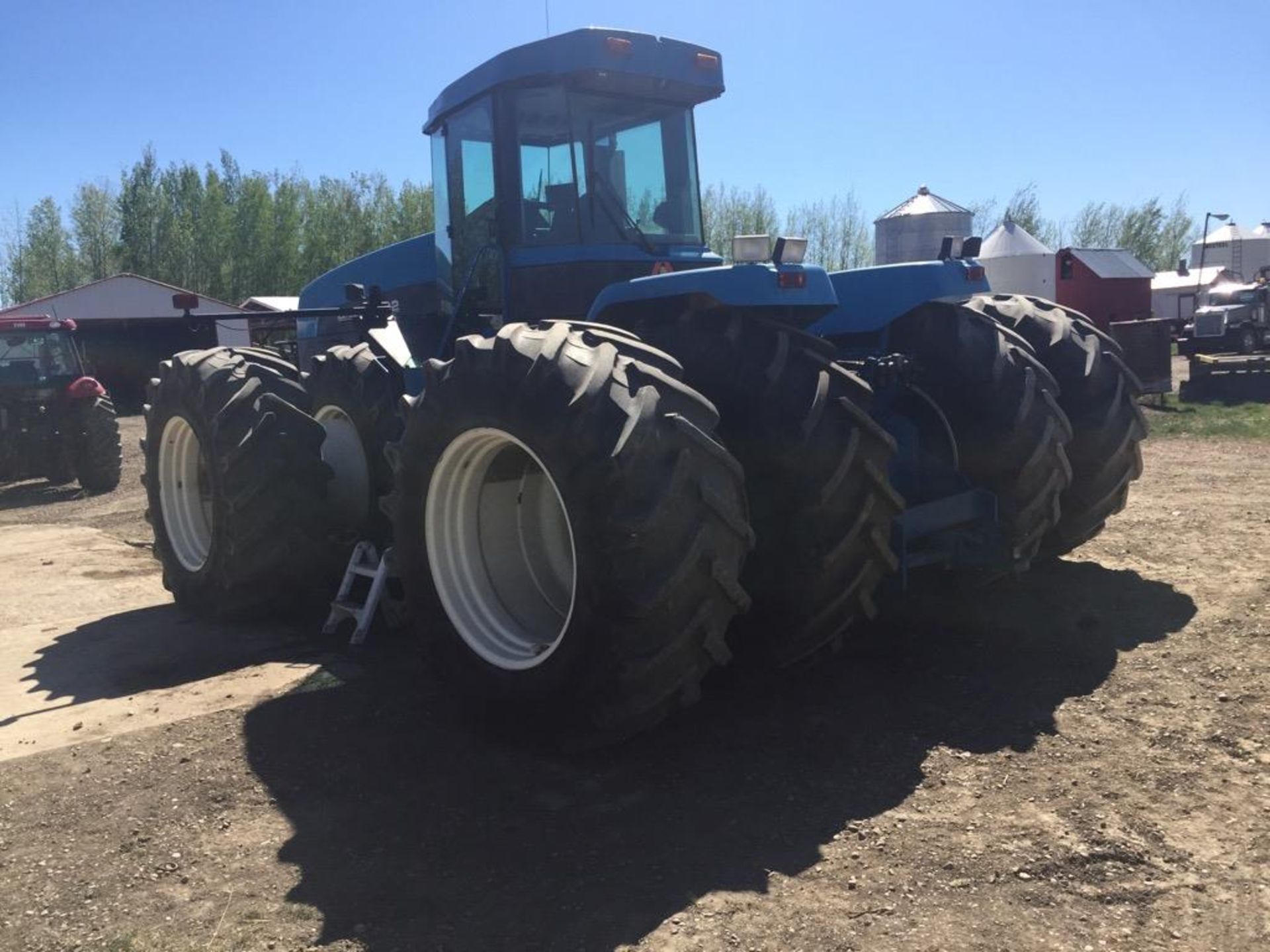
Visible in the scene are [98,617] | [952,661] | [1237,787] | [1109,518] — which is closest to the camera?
[1237,787]

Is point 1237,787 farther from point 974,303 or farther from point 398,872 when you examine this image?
point 974,303

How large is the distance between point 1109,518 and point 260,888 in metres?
6.62

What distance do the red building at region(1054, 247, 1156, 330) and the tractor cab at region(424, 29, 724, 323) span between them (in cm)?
1796

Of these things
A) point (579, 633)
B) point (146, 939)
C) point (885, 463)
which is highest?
point (885, 463)

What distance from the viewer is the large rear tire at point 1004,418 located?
4.98 metres

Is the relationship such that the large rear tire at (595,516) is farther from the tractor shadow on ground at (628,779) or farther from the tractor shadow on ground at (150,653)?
the tractor shadow on ground at (150,653)

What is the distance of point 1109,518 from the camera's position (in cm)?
789

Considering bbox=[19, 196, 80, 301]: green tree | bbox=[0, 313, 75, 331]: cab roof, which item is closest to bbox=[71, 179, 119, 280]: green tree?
bbox=[19, 196, 80, 301]: green tree

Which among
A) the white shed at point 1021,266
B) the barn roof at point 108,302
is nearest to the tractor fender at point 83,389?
the white shed at point 1021,266

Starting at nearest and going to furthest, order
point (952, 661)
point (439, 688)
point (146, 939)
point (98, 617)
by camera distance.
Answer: point (146, 939) → point (439, 688) → point (952, 661) → point (98, 617)

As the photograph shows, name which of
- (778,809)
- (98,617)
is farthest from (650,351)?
(98,617)

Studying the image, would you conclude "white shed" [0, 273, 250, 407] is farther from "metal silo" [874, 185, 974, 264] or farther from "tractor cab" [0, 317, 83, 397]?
"metal silo" [874, 185, 974, 264]

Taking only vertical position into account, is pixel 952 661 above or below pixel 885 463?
below

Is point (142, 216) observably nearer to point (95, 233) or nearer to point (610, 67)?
point (95, 233)
